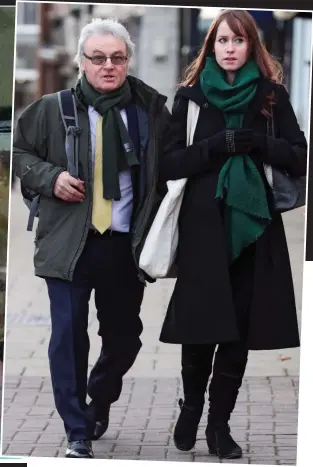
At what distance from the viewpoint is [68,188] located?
17.1ft

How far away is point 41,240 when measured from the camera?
538 cm

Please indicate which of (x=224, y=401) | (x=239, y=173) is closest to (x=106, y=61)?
(x=239, y=173)

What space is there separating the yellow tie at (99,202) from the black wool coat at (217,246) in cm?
26

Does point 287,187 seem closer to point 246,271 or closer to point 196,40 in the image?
point 246,271

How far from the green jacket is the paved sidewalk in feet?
2.14

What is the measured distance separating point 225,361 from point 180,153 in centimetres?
90

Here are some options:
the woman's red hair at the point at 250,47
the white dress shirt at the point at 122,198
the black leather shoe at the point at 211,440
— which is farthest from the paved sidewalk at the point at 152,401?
the white dress shirt at the point at 122,198

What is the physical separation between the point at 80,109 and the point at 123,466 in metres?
1.47

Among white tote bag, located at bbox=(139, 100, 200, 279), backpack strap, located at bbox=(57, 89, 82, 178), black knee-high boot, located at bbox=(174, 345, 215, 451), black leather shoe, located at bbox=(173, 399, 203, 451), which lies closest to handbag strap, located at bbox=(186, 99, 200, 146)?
white tote bag, located at bbox=(139, 100, 200, 279)

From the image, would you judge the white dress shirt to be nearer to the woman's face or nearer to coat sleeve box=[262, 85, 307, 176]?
the woman's face

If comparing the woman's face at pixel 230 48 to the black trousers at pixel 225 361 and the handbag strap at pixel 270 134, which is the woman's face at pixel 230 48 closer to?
the handbag strap at pixel 270 134

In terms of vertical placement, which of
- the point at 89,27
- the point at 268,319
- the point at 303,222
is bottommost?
the point at 268,319

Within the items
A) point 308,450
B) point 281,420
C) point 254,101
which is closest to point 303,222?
point 254,101

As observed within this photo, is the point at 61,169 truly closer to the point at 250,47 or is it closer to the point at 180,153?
the point at 180,153
